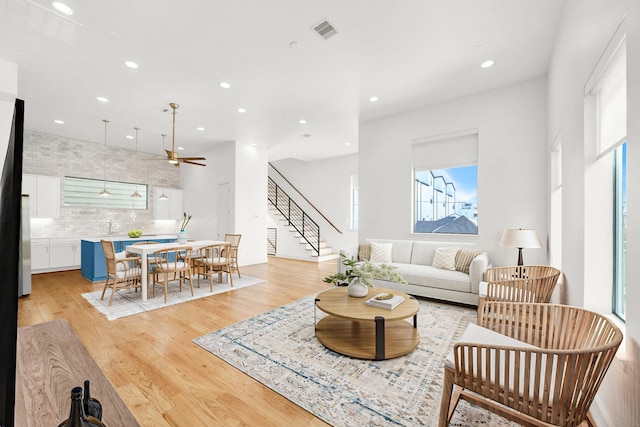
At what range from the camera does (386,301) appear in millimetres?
2746

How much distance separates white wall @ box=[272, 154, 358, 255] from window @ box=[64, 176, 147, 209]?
166 inches

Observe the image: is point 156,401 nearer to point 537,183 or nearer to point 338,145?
point 537,183

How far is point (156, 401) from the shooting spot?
193 cm

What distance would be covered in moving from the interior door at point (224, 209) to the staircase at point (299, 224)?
216cm

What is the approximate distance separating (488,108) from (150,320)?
18.6ft

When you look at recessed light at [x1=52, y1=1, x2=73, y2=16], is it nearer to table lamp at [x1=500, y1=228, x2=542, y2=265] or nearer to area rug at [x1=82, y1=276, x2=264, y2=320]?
area rug at [x1=82, y1=276, x2=264, y2=320]

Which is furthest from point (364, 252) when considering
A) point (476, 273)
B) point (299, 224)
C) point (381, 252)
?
point (299, 224)

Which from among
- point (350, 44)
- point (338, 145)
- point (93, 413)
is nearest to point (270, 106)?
point (350, 44)

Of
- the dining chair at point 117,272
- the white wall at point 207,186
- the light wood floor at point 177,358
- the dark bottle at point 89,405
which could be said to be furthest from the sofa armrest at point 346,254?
the dark bottle at point 89,405

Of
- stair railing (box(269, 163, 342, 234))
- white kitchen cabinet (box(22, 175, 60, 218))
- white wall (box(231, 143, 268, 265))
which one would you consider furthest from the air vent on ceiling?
white kitchen cabinet (box(22, 175, 60, 218))

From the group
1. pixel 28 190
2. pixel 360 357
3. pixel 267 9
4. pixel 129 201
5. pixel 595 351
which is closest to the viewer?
pixel 595 351

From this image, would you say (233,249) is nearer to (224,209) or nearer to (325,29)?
(224,209)

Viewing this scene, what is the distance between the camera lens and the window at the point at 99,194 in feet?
21.9

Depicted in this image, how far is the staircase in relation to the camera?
8.41 meters
